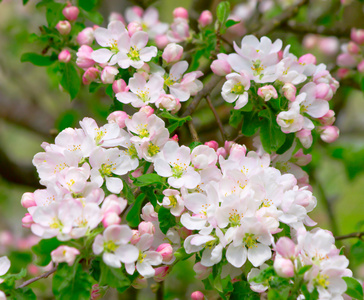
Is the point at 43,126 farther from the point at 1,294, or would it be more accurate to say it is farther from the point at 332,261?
the point at 332,261

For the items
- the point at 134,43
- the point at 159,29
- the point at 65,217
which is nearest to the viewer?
the point at 65,217

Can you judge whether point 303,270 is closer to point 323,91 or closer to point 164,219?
point 164,219

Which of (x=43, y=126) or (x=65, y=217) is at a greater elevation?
(x=65, y=217)

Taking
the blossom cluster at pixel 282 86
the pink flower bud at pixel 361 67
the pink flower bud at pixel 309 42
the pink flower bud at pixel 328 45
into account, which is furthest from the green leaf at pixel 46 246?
the pink flower bud at pixel 328 45

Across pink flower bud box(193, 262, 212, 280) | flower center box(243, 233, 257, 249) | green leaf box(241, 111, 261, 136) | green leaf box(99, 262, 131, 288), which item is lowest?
pink flower bud box(193, 262, 212, 280)

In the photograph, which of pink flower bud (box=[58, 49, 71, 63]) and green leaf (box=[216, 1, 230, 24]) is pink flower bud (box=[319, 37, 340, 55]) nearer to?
green leaf (box=[216, 1, 230, 24])

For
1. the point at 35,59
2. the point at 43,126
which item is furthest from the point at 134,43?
the point at 43,126

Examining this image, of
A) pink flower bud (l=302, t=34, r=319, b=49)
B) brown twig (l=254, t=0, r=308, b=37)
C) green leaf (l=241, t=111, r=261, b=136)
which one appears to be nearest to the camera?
green leaf (l=241, t=111, r=261, b=136)

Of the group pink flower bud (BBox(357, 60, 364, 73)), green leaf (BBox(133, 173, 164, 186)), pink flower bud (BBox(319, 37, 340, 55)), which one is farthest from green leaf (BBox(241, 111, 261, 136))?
pink flower bud (BBox(319, 37, 340, 55))
